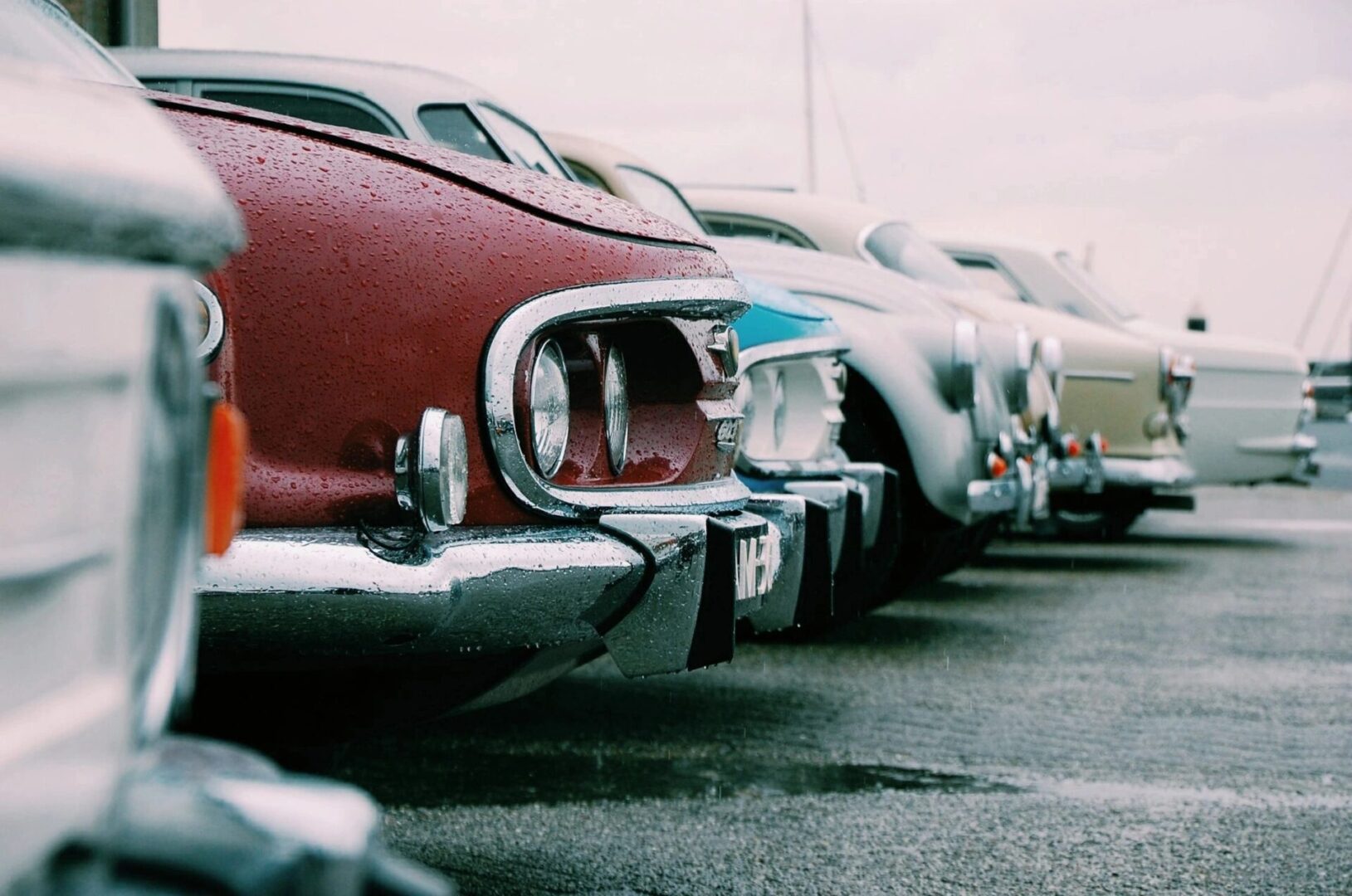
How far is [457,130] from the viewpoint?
5219mm

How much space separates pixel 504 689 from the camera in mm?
3406

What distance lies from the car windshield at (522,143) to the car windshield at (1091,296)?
5731 mm

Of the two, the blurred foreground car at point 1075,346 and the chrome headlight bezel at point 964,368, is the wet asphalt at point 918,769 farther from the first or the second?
the blurred foreground car at point 1075,346

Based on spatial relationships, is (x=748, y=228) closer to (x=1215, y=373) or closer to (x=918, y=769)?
(x=1215, y=373)

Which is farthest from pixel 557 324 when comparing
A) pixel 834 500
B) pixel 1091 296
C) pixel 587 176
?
pixel 1091 296

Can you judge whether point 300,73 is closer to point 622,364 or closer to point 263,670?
point 622,364

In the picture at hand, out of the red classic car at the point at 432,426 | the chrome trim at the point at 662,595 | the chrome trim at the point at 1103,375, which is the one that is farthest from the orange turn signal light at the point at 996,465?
the chrome trim at the point at 662,595

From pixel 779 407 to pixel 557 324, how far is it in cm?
225

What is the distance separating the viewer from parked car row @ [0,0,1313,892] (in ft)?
3.78

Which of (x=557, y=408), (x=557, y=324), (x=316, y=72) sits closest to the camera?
(x=557, y=324)

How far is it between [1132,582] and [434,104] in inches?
216

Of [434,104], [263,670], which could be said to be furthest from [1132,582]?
[263,670]

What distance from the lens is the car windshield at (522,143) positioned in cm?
521

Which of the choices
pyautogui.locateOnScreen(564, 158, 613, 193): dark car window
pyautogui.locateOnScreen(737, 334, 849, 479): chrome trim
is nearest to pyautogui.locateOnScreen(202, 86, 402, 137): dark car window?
pyautogui.locateOnScreen(737, 334, 849, 479): chrome trim
